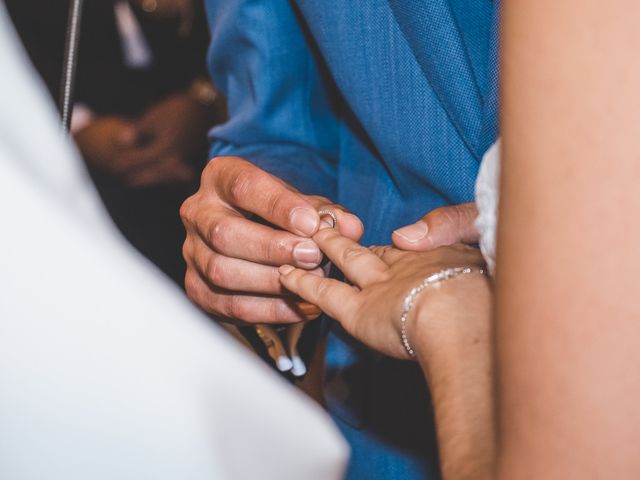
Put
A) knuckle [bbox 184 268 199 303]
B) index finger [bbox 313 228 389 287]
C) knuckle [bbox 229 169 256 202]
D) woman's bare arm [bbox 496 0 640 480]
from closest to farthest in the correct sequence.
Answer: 1. woman's bare arm [bbox 496 0 640 480]
2. index finger [bbox 313 228 389 287]
3. knuckle [bbox 229 169 256 202]
4. knuckle [bbox 184 268 199 303]

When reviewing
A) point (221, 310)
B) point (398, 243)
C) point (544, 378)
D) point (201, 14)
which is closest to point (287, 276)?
point (398, 243)

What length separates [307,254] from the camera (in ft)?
2.34

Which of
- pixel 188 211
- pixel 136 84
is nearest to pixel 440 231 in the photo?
pixel 188 211

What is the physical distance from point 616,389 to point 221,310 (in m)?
0.59

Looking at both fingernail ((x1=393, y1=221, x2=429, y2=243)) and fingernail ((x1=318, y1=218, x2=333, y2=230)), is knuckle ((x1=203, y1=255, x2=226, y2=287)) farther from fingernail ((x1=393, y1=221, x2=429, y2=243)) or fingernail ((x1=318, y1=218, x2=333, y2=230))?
fingernail ((x1=393, y1=221, x2=429, y2=243))

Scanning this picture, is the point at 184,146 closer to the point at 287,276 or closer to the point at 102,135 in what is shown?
the point at 102,135

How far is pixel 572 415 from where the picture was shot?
1.21 ft

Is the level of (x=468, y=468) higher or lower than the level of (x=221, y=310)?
higher

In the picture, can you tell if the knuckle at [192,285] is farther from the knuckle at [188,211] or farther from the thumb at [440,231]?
the thumb at [440,231]

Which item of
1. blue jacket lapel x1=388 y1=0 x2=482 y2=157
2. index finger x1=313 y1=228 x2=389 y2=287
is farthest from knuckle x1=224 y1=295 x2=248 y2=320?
blue jacket lapel x1=388 y1=0 x2=482 y2=157

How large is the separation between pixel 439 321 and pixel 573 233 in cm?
17

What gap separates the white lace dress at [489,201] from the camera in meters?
0.48

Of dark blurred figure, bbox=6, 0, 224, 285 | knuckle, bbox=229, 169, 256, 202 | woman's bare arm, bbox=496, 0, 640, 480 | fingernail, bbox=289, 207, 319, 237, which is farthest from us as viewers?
dark blurred figure, bbox=6, 0, 224, 285

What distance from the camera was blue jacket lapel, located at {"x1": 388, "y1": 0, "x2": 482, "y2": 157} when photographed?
68cm
